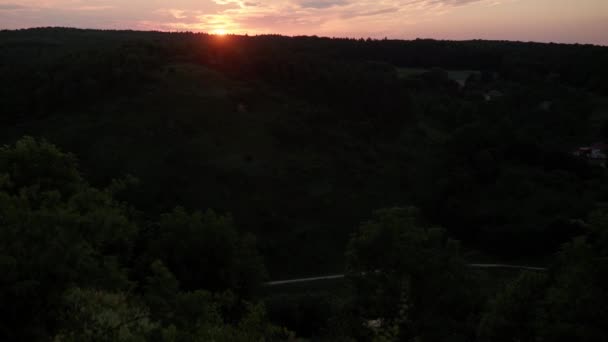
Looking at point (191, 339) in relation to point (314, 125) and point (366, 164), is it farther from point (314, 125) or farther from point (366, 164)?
point (314, 125)

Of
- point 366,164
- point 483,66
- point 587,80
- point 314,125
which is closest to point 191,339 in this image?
point 366,164

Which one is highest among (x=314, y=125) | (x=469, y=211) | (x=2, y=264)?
(x=2, y=264)

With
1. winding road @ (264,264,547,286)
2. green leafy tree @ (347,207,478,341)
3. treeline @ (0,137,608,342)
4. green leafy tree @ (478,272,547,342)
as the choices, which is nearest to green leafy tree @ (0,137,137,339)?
treeline @ (0,137,608,342)

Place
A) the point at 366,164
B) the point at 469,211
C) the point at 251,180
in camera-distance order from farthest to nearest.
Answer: the point at 366,164 < the point at 251,180 < the point at 469,211

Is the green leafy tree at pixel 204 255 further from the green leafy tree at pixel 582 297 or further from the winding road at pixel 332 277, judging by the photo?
the winding road at pixel 332 277

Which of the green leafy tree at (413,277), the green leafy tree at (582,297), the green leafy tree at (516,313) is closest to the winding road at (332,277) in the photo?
the green leafy tree at (413,277)

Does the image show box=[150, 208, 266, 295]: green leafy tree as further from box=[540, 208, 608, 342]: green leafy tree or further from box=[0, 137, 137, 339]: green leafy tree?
box=[540, 208, 608, 342]: green leafy tree

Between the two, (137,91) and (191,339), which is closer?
(191,339)

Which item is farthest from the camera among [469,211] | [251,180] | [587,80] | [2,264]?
[587,80]

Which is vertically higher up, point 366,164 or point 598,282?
point 598,282
